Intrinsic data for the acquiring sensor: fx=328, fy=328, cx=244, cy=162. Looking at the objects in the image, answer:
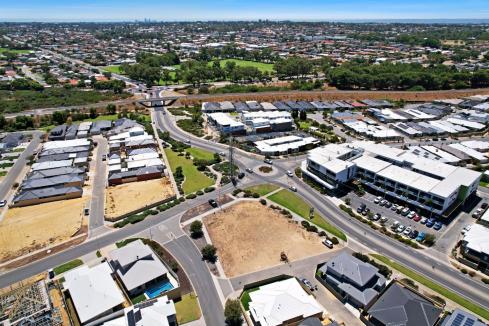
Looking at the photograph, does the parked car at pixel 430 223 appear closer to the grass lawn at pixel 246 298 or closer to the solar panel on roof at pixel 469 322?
the solar panel on roof at pixel 469 322

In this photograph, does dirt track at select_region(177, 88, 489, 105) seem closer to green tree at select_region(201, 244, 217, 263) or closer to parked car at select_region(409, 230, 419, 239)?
parked car at select_region(409, 230, 419, 239)

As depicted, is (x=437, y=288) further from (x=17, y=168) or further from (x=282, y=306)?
(x=17, y=168)

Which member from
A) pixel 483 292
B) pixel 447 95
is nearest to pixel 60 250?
pixel 483 292

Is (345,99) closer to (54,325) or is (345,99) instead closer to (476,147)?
(476,147)

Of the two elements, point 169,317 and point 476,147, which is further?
point 476,147

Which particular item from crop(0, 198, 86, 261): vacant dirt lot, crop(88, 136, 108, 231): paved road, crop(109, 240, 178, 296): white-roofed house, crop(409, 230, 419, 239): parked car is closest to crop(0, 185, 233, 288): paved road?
crop(0, 198, 86, 261): vacant dirt lot

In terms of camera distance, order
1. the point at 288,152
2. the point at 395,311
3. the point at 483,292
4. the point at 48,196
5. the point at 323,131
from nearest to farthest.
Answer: the point at 395,311 < the point at 483,292 < the point at 48,196 < the point at 288,152 < the point at 323,131

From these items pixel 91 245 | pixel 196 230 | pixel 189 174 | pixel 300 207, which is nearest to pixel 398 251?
pixel 300 207

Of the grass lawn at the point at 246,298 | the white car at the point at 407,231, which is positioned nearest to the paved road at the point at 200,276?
the grass lawn at the point at 246,298
